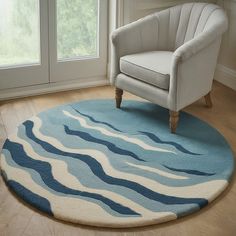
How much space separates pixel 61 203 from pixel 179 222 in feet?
1.93

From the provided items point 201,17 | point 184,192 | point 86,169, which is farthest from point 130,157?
point 201,17

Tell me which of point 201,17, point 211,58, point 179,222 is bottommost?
point 179,222

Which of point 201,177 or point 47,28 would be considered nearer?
point 201,177

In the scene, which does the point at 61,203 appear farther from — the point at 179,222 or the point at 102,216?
the point at 179,222

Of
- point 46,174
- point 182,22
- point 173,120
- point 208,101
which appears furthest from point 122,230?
point 182,22

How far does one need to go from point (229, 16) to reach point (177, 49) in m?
1.24

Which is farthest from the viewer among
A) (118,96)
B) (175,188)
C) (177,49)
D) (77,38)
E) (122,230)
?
(77,38)

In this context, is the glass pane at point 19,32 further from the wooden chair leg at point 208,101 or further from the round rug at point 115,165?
the wooden chair leg at point 208,101

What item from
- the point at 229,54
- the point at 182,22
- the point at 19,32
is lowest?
the point at 229,54

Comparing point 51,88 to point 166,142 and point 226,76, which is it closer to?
point 166,142

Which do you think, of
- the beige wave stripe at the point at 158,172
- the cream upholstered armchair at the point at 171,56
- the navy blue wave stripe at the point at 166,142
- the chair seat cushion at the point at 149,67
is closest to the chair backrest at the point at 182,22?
the cream upholstered armchair at the point at 171,56

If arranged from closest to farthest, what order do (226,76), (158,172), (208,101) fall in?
(158,172) < (208,101) < (226,76)

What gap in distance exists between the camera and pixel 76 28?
3.72 metres

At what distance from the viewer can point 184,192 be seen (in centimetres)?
240
